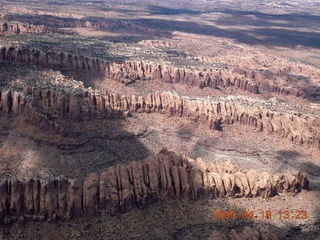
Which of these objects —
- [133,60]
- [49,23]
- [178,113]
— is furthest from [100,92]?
[49,23]

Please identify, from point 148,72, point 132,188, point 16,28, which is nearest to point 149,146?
point 132,188

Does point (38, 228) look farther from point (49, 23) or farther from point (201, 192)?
point (49, 23)

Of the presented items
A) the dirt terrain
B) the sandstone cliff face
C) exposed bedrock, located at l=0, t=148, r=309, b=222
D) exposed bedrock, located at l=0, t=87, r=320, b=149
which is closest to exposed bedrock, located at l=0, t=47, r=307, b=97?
the dirt terrain

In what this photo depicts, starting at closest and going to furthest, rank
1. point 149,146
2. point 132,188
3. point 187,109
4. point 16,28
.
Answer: point 132,188
point 149,146
point 187,109
point 16,28
